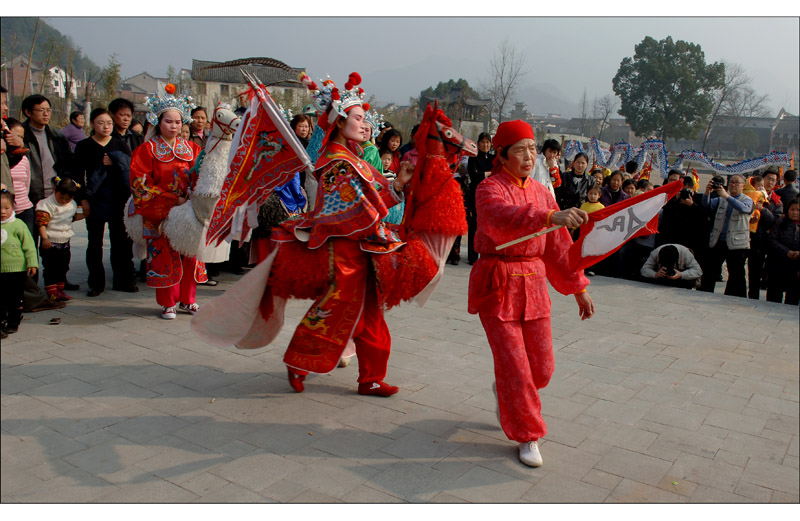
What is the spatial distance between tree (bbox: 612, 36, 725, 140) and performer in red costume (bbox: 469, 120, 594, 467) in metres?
17.2

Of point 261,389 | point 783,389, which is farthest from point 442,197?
point 783,389

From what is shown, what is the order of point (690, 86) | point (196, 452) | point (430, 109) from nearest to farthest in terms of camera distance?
point (196, 452) < point (430, 109) < point (690, 86)

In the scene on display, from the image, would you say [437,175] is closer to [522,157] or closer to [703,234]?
[522,157]

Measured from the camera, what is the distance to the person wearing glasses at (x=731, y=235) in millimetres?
7457

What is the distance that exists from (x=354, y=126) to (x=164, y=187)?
259cm

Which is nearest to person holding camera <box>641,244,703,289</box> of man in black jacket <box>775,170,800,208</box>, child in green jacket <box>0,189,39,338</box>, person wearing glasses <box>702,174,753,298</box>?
person wearing glasses <box>702,174,753,298</box>

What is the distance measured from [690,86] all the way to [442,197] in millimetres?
20157

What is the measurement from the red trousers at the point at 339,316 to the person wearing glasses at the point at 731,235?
17.4ft

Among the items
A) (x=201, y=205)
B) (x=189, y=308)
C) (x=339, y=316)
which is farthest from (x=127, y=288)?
(x=339, y=316)

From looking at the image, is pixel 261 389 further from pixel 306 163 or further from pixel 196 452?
pixel 306 163

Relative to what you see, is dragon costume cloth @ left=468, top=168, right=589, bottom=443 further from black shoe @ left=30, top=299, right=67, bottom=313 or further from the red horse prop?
black shoe @ left=30, top=299, right=67, bottom=313

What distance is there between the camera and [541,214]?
9.84 ft

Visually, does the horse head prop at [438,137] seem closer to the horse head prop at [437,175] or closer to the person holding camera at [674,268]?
the horse head prop at [437,175]

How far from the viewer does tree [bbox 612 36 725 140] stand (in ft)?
65.2
